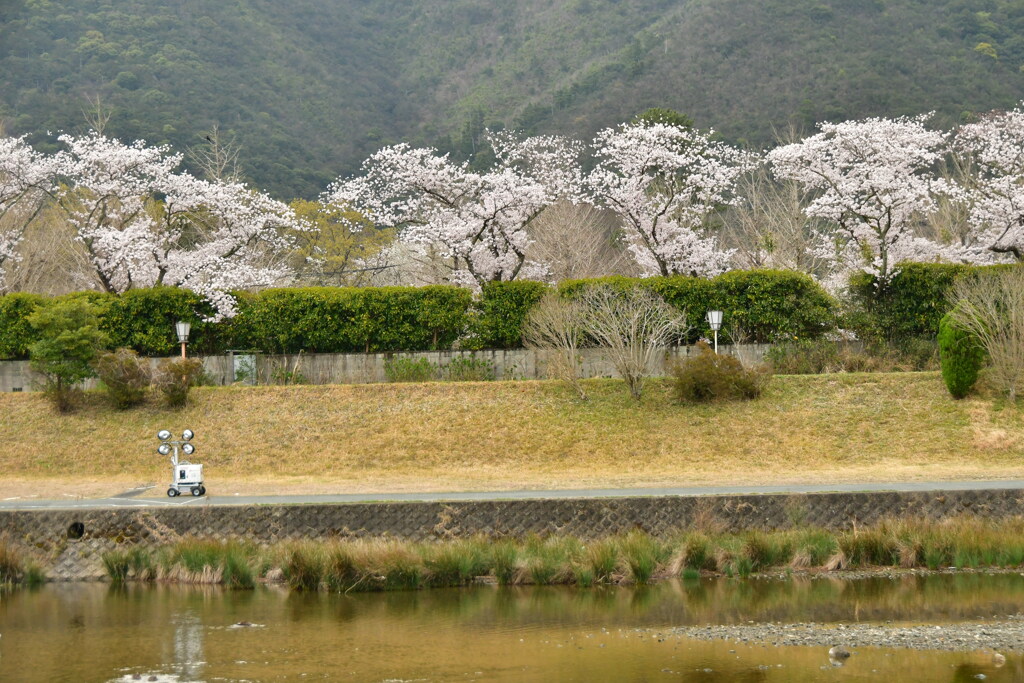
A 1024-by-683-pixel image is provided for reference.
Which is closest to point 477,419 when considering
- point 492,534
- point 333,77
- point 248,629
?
point 492,534

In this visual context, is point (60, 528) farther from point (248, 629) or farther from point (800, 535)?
point (800, 535)

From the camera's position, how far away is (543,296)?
33.2m

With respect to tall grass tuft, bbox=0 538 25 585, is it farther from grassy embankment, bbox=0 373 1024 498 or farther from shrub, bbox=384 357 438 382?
shrub, bbox=384 357 438 382

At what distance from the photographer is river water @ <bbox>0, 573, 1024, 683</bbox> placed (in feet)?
40.1

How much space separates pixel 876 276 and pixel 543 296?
10.2 m

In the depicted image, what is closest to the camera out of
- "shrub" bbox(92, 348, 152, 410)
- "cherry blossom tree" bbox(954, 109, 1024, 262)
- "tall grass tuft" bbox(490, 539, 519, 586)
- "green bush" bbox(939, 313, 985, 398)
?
"tall grass tuft" bbox(490, 539, 519, 586)

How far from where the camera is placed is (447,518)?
18734 millimetres

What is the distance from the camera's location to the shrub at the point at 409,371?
33.0 m

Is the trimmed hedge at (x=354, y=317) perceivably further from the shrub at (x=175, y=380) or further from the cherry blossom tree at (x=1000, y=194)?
the cherry blossom tree at (x=1000, y=194)

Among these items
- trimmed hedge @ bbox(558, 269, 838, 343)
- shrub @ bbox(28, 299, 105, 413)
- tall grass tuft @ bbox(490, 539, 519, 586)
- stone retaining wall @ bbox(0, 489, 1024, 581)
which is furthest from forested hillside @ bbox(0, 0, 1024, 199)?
tall grass tuft @ bbox(490, 539, 519, 586)

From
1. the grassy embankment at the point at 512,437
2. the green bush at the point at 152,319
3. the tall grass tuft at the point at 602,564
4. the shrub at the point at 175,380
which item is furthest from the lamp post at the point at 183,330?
the tall grass tuft at the point at 602,564

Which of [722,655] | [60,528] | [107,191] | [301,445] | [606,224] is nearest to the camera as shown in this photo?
[722,655]

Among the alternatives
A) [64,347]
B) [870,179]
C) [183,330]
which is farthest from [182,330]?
[870,179]

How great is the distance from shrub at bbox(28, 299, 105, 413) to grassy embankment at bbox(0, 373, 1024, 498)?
591mm
